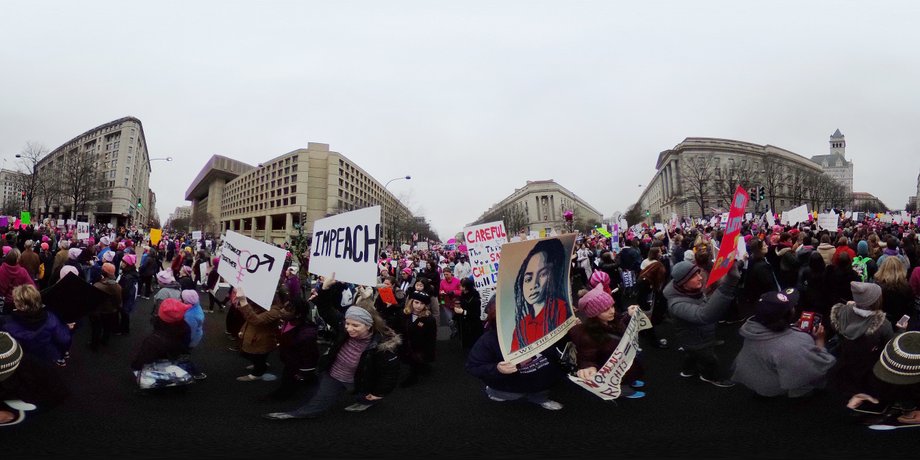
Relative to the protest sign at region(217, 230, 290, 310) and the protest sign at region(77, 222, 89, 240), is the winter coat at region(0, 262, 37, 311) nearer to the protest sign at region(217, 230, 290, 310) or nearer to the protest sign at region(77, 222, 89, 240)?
the protest sign at region(217, 230, 290, 310)

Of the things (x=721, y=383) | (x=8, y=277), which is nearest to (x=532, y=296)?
(x=721, y=383)

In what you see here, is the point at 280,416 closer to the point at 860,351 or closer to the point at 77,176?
Result: the point at 860,351

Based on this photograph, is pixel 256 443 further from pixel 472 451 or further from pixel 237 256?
pixel 237 256

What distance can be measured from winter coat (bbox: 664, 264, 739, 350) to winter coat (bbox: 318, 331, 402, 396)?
329cm

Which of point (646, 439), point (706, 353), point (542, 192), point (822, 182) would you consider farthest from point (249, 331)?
point (542, 192)

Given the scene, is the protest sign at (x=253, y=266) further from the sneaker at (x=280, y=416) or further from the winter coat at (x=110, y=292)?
the winter coat at (x=110, y=292)

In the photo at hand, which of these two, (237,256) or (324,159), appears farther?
(324,159)

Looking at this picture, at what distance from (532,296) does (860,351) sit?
3110 millimetres

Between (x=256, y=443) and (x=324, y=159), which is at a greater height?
(x=324, y=159)

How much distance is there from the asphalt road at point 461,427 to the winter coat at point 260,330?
556 millimetres

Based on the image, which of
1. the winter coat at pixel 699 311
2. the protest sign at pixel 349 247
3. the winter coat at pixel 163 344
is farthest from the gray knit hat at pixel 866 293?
the winter coat at pixel 163 344

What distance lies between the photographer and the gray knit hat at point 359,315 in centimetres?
400

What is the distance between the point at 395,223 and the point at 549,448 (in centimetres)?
5335

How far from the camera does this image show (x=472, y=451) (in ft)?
11.1
